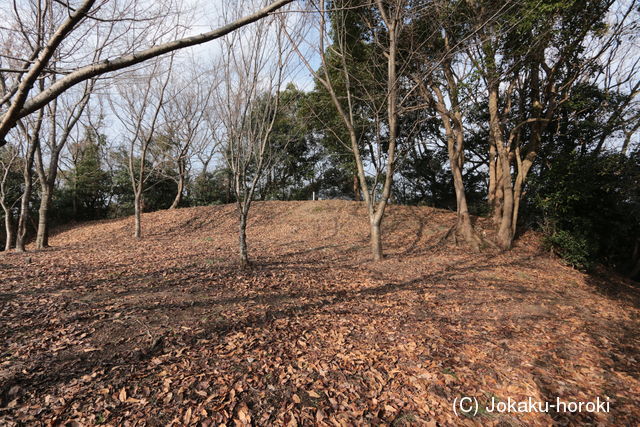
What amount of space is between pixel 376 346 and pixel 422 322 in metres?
1.04

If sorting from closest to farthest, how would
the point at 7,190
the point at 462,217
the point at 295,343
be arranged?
the point at 295,343 → the point at 462,217 → the point at 7,190

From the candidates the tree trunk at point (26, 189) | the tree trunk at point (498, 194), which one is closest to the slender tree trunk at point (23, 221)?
the tree trunk at point (26, 189)

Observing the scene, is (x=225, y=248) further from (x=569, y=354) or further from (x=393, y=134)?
(x=569, y=354)

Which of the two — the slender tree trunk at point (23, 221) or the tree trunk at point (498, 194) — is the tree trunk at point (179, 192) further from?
the tree trunk at point (498, 194)

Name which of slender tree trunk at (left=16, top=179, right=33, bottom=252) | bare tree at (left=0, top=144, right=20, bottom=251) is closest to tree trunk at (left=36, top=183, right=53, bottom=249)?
slender tree trunk at (left=16, top=179, right=33, bottom=252)

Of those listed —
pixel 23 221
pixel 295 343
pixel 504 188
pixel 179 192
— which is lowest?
pixel 295 343

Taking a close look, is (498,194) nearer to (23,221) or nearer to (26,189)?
(26,189)

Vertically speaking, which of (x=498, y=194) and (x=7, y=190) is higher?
(x=7, y=190)

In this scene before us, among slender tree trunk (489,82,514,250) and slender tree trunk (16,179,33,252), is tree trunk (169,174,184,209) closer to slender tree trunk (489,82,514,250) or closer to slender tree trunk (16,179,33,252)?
slender tree trunk (16,179,33,252)

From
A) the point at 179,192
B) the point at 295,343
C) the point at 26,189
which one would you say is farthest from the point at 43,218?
the point at 295,343

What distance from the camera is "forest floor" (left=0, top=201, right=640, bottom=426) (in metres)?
2.17

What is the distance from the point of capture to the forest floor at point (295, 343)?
2170 mm

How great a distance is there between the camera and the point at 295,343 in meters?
3.15

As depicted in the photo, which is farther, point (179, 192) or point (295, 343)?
point (179, 192)
